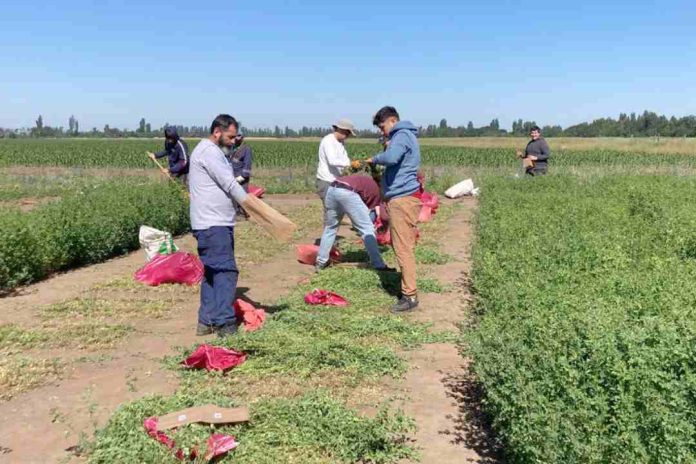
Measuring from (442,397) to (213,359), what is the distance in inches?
67.1

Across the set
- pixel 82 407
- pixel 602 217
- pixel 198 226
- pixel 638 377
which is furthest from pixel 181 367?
pixel 602 217

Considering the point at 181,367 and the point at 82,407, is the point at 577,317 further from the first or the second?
the point at 82,407

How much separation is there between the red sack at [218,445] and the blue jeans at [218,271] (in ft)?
6.75

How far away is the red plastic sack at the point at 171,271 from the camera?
23.0 ft

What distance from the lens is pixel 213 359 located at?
14.3 ft

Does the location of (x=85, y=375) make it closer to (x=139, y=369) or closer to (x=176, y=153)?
(x=139, y=369)

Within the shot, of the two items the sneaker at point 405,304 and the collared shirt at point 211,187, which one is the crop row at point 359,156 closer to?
the sneaker at point 405,304

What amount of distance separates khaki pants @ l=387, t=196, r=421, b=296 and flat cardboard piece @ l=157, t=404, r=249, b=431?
9.17 ft

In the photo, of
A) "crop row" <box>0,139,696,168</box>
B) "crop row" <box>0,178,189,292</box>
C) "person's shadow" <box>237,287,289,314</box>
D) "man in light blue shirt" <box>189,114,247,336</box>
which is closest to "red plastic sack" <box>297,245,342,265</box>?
"person's shadow" <box>237,287,289,314</box>

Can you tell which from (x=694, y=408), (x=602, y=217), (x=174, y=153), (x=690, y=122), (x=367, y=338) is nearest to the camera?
(x=694, y=408)

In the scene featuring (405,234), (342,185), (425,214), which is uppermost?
(342,185)

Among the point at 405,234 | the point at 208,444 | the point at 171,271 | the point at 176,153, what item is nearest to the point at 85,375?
the point at 208,444

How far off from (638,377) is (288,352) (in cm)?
263

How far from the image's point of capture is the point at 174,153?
1052 centimetres
